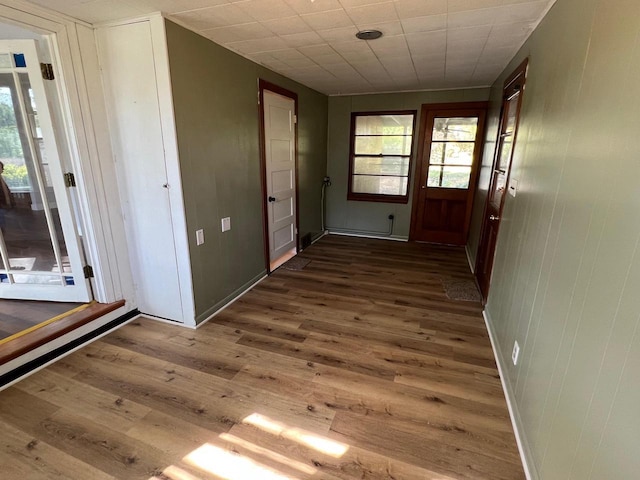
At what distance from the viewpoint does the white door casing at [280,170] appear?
3615mm

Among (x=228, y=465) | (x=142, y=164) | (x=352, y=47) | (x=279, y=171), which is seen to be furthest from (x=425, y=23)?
(x=228, y=465)

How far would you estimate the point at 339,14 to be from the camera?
2096 millimetres

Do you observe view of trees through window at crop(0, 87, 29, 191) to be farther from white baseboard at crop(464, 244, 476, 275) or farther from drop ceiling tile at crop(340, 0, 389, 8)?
white baseboard at crop(464, 244, 476, 275)

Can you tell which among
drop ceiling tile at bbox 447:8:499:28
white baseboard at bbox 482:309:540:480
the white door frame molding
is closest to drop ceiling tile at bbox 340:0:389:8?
drop ceiling tile at bbox 447:8:499:28

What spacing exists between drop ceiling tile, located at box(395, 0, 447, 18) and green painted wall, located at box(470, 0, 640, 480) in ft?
2.18

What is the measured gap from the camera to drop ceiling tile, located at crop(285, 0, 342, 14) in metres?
1.94

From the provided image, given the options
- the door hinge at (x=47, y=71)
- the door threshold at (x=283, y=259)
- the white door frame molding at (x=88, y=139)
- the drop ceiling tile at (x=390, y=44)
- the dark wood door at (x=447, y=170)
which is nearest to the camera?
the white door frame molding at (x=88, y=139)

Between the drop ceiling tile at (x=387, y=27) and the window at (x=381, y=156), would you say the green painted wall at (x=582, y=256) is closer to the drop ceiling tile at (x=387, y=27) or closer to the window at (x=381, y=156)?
the drop ceiling tile at (x=387, y=27)

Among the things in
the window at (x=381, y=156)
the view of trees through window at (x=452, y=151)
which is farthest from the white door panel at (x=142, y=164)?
the view of trees through window at (x=452, y=151)

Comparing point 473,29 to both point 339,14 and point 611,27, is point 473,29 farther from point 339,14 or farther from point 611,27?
point 611,27

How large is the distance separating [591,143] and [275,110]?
315 cm

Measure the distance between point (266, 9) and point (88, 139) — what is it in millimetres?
1639

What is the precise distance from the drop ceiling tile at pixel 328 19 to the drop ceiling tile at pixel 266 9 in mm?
145

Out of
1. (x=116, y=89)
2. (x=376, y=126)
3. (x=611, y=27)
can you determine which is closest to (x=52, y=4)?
(x=116, y=89)
